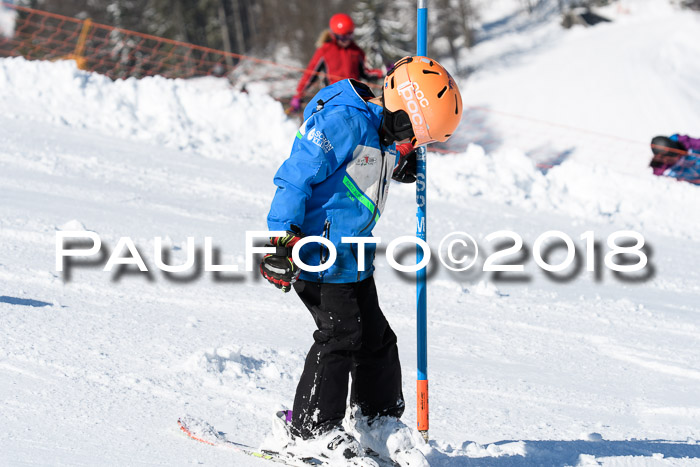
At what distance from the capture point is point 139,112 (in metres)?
9.37

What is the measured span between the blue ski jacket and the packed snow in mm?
905

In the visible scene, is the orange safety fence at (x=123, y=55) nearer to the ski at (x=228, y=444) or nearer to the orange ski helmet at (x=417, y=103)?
the orange ski helmet at (x=417, y=103)

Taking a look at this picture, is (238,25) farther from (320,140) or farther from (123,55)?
(320,140)

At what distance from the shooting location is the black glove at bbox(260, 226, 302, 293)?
2.85m

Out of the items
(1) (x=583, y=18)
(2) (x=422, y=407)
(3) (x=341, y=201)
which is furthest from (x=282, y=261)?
(1) (x=583, y=18)

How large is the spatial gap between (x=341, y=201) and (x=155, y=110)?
693 centimetres

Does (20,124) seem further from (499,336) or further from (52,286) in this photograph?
(499,336)

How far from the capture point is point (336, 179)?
117 inches

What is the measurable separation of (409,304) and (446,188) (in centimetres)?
351

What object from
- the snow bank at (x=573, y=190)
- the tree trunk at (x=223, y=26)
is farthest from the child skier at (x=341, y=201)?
the tree trunk at (x=223, y=26)

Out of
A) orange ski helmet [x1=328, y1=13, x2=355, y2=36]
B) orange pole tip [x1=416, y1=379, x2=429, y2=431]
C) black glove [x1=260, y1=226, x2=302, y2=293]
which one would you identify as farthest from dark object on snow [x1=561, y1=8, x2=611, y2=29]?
black glove [x1=260, y1=226, x2=302, y2=293]

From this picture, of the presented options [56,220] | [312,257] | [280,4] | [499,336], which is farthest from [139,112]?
[280,4]

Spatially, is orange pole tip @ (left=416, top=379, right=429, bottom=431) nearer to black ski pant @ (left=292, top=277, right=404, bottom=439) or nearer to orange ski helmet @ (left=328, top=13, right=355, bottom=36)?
black ski pant @ (left=292, top=277, right=404, bottom=439)

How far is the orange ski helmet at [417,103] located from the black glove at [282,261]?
1.86 ft
